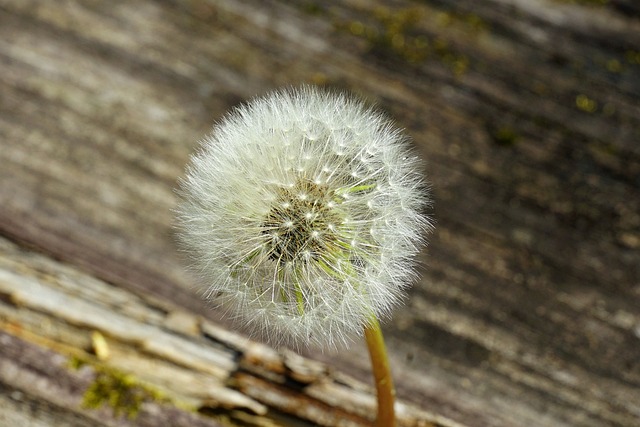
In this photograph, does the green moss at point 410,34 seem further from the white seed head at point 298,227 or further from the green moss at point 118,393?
the green moss at point 118,393

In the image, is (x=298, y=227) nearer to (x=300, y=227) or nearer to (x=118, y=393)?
(x=300, y=227)

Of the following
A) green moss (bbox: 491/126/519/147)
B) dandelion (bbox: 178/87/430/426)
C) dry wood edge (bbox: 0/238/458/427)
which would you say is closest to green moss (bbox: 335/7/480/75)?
green moss (bbox: 491/126/519/147)

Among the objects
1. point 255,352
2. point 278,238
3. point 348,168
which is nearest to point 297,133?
point 348,168

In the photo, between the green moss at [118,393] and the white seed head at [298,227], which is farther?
the green moss at [118,393]

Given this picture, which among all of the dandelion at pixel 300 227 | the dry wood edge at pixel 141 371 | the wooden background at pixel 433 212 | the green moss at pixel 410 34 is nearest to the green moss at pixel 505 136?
the wooden background at pixel 433 212

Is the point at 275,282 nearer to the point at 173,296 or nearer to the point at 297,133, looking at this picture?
the point at 297,133

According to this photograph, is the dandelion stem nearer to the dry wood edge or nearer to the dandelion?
the dandelion

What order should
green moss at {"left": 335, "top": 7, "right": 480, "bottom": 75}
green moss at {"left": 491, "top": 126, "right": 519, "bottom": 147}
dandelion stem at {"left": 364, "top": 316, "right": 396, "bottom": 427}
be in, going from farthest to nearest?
1. green moss at {"left": 335, "top": 7, "right": 480, "bottom": 75}
2. green moss at {"left": 491, "top": 126, "right": 519, "bottom": 147}
3. dandelion stem at {"left": 364, "top": 316, "right": 396, "bottom": 427}
